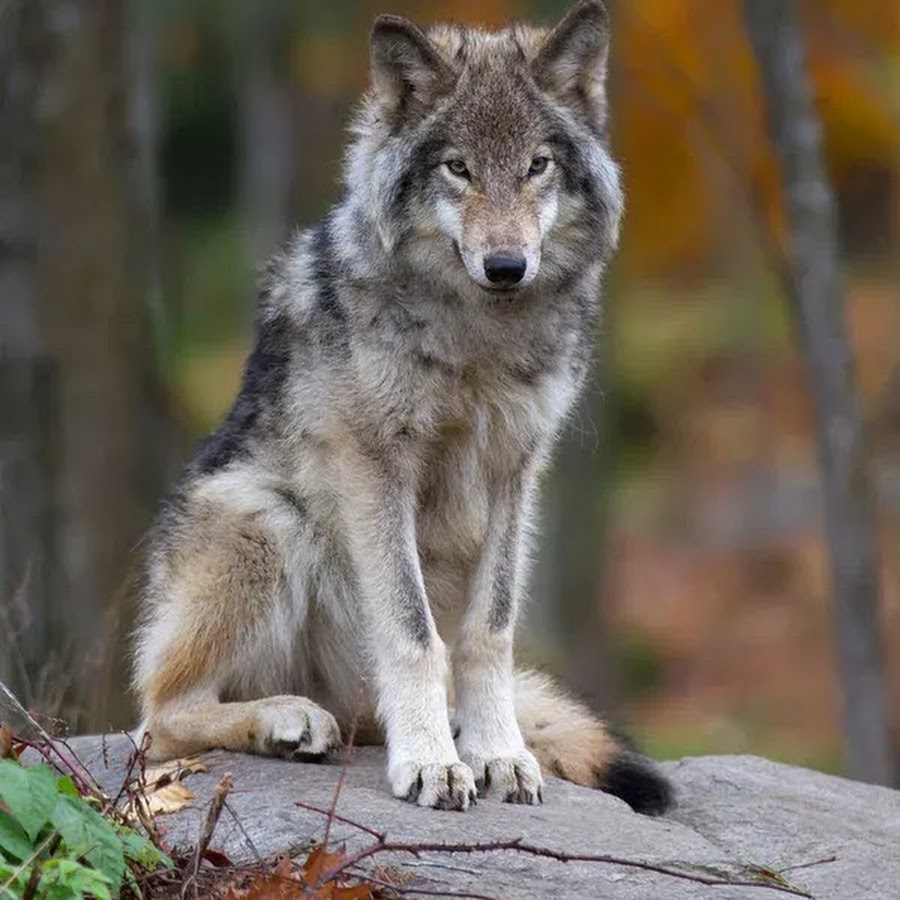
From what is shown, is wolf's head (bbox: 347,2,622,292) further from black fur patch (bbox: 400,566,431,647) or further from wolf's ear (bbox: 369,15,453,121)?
black fur patch (bbox: 400,566,431,647)

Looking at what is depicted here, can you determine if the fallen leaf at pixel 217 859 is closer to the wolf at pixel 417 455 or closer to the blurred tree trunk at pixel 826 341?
the wolf at pixel 417 455

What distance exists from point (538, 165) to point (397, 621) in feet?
5.43

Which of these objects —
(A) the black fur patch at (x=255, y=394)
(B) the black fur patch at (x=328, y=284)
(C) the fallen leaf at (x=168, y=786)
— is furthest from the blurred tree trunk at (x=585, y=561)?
(C) the fallen leaf at (x=168, y=786)

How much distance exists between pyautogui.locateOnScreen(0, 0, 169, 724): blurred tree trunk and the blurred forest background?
0.02 m

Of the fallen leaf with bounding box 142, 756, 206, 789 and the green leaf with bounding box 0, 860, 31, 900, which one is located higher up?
the green leaf with bounding box 0, 860, 31, 900

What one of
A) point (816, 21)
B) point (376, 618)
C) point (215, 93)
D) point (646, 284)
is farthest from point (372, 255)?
point (215, 93)

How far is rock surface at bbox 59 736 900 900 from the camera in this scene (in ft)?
17.6

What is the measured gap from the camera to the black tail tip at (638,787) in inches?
264

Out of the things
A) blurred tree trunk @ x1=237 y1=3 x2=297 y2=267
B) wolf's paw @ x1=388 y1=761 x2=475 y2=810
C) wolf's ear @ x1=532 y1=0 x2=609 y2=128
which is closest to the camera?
wolf's paw @ x1=388 y1=761 x2=475 y2=810

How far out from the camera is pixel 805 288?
37.4 ft

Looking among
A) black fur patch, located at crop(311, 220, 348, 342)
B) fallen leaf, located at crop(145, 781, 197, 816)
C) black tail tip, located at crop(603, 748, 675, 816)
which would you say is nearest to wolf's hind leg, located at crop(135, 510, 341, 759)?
fallen leaf, located at crop(145, 781, 197, 816)

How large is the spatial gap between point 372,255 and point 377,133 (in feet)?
1.47

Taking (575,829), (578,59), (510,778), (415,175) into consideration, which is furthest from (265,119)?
(575,829)

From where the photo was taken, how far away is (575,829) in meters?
5.86
